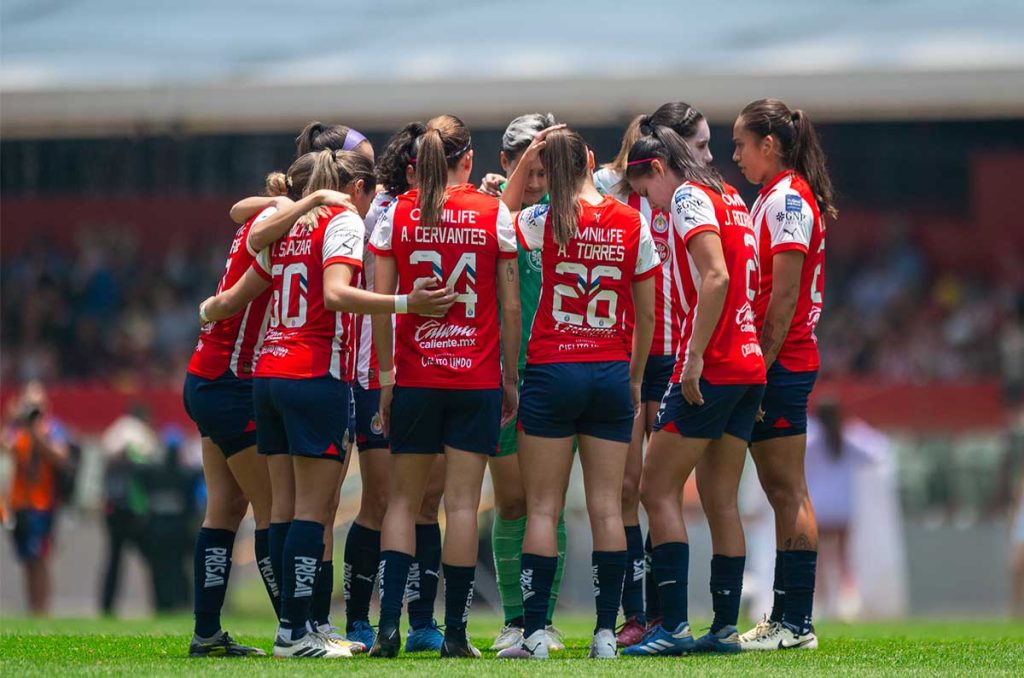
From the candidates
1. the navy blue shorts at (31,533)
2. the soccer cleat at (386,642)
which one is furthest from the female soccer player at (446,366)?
the navy blue shorts at (31,533)

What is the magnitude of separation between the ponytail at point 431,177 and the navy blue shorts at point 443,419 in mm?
733

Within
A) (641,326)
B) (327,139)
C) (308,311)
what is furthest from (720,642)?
(327,139)

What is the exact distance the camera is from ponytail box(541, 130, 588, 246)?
649 cm

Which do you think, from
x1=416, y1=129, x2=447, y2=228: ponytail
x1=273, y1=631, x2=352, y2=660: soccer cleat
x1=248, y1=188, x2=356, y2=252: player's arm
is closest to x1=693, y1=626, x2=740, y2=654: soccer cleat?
x1=273, y1=631, x2=352, y2=660: soccer cleat

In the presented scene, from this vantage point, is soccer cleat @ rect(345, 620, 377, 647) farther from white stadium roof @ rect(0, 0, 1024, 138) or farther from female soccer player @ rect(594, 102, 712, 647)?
white stadium roof @ rect(0, 0, 1024, 138)

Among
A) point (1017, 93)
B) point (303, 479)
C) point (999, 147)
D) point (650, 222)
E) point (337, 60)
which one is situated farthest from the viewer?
point (999, 147)

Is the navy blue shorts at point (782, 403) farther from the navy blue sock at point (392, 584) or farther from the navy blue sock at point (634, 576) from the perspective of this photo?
the navy blue sock at point (392, 584)

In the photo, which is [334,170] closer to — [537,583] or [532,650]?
[537,583]

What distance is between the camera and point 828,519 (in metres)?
13.8

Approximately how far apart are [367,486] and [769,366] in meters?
1.96

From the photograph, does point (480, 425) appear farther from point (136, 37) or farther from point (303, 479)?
point (136, 37)

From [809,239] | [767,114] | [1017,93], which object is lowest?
[809,239]

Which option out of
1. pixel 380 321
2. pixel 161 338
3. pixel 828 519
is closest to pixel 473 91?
pixel 161 338

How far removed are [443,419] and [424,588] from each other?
91cm
